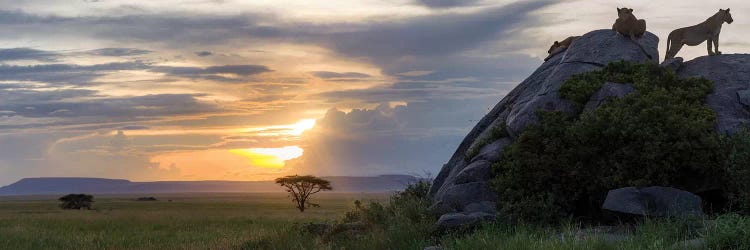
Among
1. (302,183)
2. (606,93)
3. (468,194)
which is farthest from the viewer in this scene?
(302,183)

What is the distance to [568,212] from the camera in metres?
15.5

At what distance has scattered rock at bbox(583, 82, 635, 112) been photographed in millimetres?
16984

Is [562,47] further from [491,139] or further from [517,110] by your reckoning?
[491,139]

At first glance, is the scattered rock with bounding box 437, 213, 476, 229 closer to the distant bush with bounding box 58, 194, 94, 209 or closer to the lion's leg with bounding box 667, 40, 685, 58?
the lion's leg with bounding box 667, 40, 685, 58

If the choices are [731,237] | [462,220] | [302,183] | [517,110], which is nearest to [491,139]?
[517,110]

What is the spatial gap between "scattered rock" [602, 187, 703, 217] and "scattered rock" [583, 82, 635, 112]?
3.50 m

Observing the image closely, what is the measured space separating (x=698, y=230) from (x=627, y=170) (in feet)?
10.1

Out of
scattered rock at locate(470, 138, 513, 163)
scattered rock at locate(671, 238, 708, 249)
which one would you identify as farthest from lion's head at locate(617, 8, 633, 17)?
scattered rock at locate(671, 238, 708, 249)

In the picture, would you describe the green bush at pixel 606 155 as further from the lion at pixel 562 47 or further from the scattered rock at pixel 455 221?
the lion at pixel 562 47

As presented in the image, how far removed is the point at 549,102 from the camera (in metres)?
17.7

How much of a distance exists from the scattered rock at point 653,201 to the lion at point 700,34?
8780mm

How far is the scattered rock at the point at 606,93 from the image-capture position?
1698 cm

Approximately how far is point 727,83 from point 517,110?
5.09m

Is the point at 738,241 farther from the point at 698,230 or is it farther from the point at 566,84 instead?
the point at 566,84
